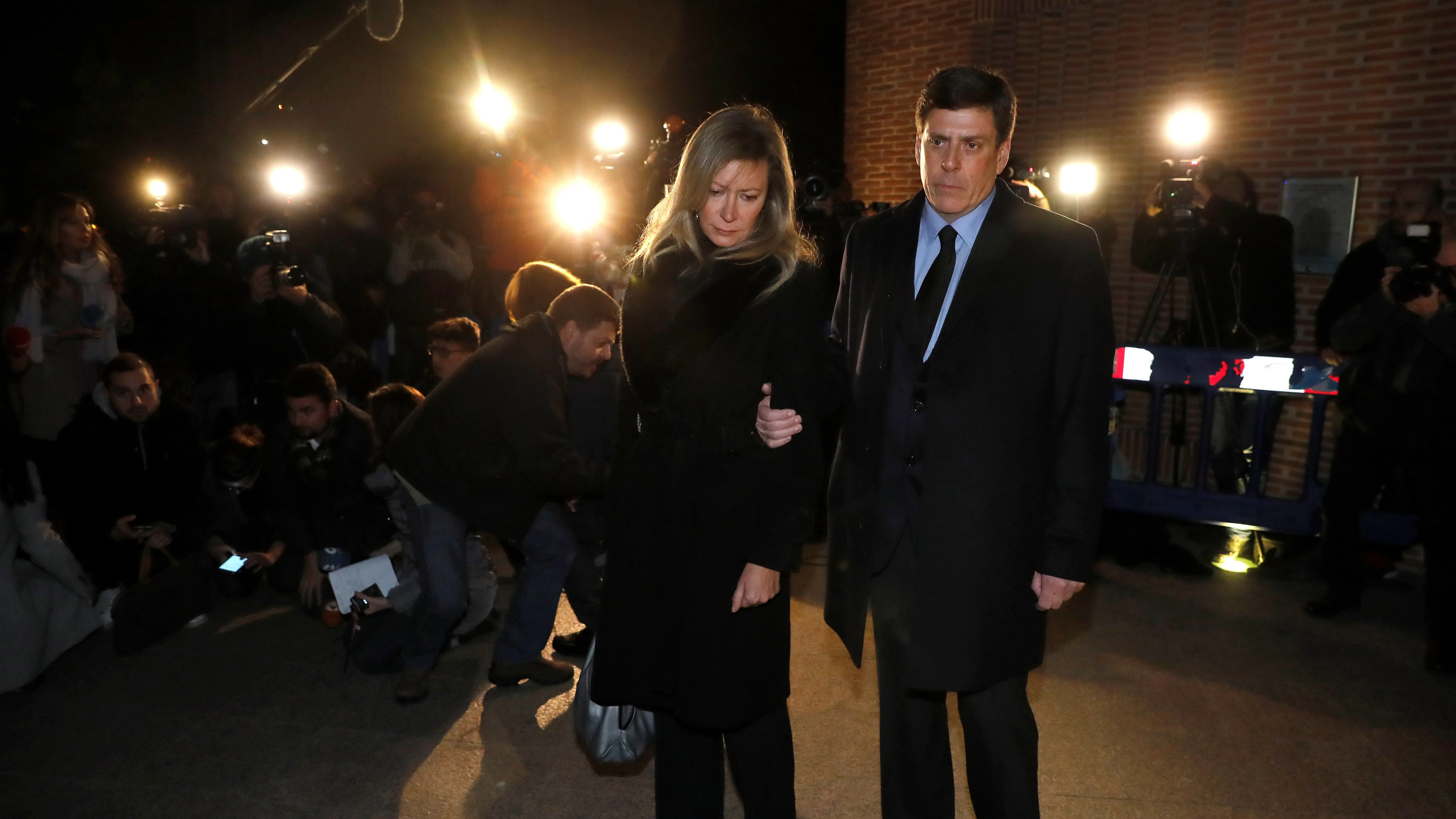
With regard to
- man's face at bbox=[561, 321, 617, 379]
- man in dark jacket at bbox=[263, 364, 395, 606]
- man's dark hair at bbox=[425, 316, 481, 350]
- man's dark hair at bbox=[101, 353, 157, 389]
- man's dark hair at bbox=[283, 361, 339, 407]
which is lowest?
man in dark jacket at bbox=[263, 364, 395, 606]

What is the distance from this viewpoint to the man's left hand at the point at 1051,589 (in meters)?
2.03

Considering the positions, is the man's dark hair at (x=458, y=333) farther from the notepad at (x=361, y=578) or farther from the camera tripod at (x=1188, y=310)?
the camera tripod at (x=1188, y=310)

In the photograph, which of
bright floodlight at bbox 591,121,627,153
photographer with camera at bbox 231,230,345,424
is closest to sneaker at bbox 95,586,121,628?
photographer with camera at bbox 231,230,345,424

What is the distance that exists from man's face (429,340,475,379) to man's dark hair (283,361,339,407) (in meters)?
0.49

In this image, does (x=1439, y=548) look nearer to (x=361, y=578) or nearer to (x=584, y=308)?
(x=584, y=308)

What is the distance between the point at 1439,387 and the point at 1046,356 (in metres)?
3.07

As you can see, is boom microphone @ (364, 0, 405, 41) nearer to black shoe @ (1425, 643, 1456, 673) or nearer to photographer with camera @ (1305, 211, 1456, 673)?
photographer with camera @ (1305, 211, 1456, 673)

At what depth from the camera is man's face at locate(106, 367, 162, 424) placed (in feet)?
15.1

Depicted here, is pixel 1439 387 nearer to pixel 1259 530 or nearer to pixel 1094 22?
pixel 1259 530

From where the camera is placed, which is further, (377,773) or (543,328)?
(543,328)

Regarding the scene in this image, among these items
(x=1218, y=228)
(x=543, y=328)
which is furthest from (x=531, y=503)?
(x=1218, y=228)

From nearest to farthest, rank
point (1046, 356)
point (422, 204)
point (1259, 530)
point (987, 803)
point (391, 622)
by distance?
point (1046, 356) → point (987, 803) → point (391, 622) → point (1259, 530) → point (422, 204)

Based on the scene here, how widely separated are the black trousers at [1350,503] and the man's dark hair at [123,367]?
5509 millimetres

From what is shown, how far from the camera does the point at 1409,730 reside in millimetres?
3453
